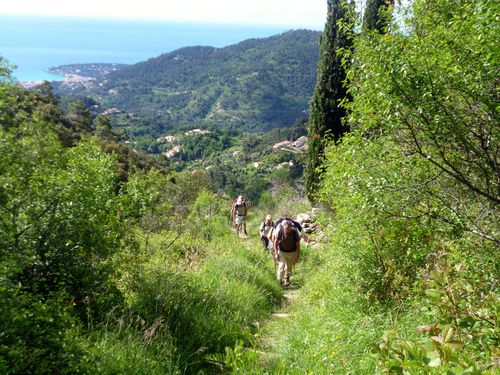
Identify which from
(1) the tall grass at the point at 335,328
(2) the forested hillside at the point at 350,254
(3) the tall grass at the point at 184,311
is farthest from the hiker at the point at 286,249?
(1) the tall grass at the point at 335,328

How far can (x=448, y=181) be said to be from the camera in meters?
3.52

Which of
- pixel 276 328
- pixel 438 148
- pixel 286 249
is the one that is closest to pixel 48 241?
pixel 276 328

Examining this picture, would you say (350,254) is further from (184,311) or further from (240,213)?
(240,213)

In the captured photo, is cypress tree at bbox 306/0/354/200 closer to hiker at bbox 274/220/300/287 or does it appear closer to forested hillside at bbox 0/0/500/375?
hiker at bbox 274/220/300/287

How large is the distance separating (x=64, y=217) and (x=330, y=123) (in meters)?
12.3

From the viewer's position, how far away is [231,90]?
17088cm

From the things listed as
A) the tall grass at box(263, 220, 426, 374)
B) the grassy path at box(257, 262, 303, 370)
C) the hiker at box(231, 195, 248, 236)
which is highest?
the tall grass at box(263, 220, 426, 374)

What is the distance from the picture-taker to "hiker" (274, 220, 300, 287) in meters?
6.52

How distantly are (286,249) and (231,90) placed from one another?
17206cm

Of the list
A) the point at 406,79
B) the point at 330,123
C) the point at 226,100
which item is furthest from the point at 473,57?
the point at 226,100

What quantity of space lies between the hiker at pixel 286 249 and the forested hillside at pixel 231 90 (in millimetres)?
135266

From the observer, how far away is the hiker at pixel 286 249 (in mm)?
6523

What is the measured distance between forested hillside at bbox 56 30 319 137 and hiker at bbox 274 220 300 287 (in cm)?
13527

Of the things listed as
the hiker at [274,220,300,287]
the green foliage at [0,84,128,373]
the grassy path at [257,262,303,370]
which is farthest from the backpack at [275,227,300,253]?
the green foliage at [0,84,128,373]
